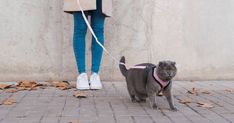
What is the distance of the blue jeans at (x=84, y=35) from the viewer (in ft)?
18.2

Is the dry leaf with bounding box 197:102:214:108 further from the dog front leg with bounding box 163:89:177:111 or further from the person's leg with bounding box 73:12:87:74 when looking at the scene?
the person's leg with bounding box 73:12:87:74

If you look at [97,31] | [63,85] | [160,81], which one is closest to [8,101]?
[63,85]

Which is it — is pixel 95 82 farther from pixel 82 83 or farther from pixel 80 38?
pixel 80 38

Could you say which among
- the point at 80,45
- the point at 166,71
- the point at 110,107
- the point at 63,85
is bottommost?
the point at 110,107

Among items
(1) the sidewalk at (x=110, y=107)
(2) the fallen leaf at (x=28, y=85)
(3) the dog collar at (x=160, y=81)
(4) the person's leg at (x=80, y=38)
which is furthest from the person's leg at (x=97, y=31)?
(3) the dog collar at (x=160, y=81)

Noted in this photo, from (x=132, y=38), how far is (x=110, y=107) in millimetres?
1992

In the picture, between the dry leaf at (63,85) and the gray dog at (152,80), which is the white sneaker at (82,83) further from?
the gray dog at (152,80)

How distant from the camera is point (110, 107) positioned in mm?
4602

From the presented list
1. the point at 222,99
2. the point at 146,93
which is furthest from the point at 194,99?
the point at 146,93

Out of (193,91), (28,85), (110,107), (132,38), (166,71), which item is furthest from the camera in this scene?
(132,38)

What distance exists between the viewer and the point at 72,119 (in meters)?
4.04

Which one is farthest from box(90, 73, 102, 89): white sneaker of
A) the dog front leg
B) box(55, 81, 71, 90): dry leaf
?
the dog front leg

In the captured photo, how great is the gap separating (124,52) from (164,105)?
177 cm

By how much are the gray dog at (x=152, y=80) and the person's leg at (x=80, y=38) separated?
38.0 inches
